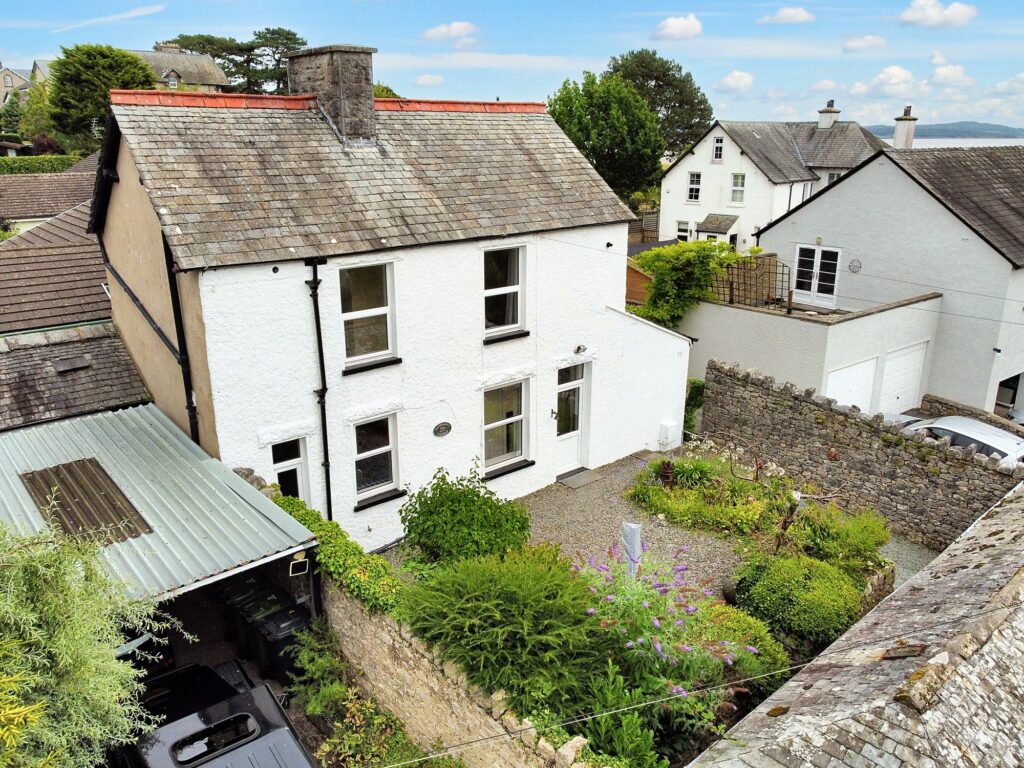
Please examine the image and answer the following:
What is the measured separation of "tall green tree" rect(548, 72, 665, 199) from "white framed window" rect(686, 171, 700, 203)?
14.4ft

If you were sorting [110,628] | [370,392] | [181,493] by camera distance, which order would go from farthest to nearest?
[370,392], [181,493], [110,628]

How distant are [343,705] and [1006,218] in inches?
837

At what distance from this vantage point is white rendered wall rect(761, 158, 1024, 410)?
19.5m

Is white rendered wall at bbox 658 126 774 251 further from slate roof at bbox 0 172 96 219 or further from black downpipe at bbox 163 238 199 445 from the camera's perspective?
black downpipe at bbox 163 238 199 445

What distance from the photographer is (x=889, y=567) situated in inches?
442

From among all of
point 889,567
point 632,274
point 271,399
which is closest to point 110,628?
point 271,399

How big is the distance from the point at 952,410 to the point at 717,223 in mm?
23062

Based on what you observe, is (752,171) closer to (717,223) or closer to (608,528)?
(717,223)

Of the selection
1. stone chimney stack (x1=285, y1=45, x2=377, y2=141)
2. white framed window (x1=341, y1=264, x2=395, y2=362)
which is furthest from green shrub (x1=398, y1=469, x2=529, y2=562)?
stone chimney stack (x1=285, y1=45, x2=377, y2=141)

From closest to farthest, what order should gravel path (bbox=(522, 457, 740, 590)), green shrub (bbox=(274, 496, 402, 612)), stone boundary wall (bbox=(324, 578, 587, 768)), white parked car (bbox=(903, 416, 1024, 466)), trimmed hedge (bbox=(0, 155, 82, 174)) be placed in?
1. stone boundary wall (bbox=(324, 578, 587, 768))
2. green shrub (bbox=(274, 496, 402, 612))
3. gravel path (bbox=(522, 457, 740, 590))
4. white parked car (bbox=(903, 416, 1024, 466))
5. trimmed hedge (bbox=(0, 155, 82, 174))

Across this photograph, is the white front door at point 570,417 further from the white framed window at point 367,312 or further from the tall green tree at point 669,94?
the tall green tree at point 669,94

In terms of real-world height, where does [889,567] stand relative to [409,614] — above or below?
below

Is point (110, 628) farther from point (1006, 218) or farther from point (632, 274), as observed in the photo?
point (1006, 218)

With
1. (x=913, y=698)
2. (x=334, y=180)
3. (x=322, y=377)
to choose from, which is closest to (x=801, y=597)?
(x=913, y=698)
